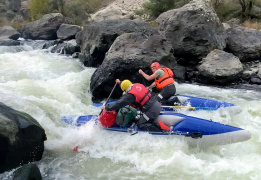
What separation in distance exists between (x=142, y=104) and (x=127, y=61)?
2712 millimetres

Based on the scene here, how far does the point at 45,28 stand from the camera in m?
17.8

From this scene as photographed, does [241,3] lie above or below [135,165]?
above

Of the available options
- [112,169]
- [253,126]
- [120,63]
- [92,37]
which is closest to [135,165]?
[112,169]

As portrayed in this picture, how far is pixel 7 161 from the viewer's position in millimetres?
4227

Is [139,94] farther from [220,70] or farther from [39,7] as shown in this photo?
[39,7]

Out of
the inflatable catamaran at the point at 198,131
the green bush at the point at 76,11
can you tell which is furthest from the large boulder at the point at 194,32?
the green bush at the point at 76,11

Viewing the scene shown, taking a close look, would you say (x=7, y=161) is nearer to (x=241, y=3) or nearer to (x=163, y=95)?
(x=163, y=95)

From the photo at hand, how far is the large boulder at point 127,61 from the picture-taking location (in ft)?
25.1

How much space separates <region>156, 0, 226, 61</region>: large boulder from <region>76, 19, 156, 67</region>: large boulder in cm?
140

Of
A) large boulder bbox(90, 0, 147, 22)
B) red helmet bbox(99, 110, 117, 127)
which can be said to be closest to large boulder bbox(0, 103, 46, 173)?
red helmet bbox(99, 110, 117, 127)

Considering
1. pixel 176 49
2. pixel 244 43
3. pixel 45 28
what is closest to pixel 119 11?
pixel 45 28

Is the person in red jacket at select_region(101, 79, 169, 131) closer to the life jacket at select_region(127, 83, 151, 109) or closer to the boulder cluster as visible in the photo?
the life jacket at select_region(127, 83, 151, 109)

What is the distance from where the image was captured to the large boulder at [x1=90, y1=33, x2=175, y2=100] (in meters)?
7.64

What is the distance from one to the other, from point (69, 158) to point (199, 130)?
2.47 metres
